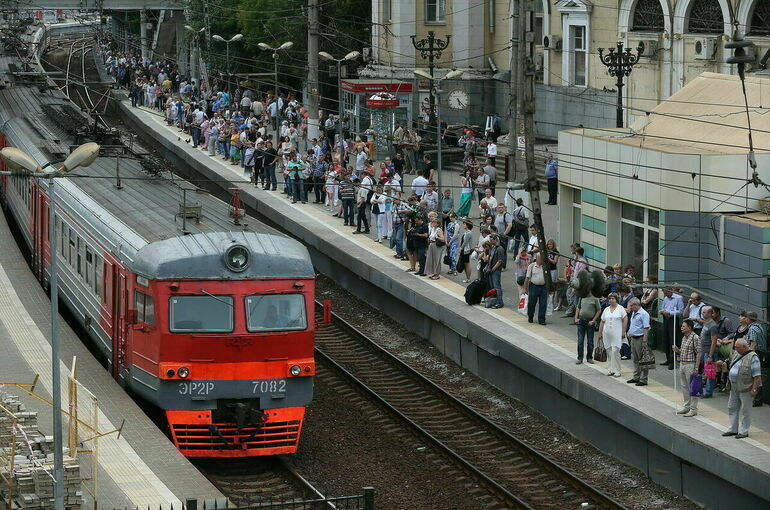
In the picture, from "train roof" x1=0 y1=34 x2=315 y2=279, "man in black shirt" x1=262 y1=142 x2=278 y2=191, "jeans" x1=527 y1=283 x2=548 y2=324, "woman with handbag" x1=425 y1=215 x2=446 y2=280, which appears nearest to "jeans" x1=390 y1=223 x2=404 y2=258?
"woman with handbag" x1=425 y1=215 x2=446 y2=280

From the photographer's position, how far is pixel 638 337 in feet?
70.2

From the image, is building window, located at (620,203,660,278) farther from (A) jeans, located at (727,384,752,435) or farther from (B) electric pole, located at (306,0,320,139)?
(B) electric pole, located at (306,0,320,139)

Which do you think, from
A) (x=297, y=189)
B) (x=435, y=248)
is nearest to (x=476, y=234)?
(x=435, y=248)

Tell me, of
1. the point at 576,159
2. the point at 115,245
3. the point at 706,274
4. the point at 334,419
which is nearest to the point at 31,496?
the point at 115,245

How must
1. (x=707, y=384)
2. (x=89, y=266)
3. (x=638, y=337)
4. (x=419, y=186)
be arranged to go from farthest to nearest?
(x=419, y=186) < (x=89, y=266) < (x=638, y=337) < (x=707, y=384)

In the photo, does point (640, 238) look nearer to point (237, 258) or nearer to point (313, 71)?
point (237, 258)

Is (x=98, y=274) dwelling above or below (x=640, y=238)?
below

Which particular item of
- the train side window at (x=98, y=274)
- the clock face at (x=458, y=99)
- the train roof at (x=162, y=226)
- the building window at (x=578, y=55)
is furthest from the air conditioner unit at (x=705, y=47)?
the train side window at (x=98, y=274)

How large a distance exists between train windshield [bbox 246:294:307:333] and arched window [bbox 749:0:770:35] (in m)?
23.1

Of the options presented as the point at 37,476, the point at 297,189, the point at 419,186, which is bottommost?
the point at 37,476

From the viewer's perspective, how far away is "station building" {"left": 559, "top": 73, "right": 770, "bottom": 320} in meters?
22.7

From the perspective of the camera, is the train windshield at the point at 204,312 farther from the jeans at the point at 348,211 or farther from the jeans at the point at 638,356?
the jeans at the point at 348,211

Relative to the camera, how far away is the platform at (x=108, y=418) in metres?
17.1

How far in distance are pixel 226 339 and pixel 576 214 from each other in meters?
11.6
